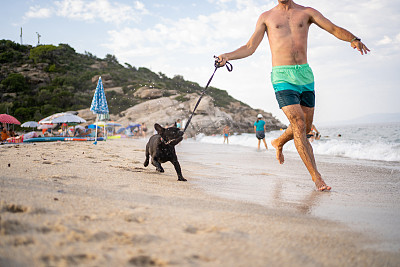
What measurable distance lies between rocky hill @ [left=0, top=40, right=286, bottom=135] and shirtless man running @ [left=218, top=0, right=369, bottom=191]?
79.3ft

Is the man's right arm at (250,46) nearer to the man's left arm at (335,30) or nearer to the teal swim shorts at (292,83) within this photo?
the teal swim shorts at (292,83)

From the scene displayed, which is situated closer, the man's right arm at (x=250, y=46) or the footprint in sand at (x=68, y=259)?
the footprint in sand at (x=68, y=259)

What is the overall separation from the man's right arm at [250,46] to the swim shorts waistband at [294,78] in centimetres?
53

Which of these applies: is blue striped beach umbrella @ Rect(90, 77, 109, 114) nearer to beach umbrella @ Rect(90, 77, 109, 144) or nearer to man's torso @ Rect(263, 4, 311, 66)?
beach umbrella @ Rect(90, 77, 109, 144)

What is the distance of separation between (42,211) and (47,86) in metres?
46.0

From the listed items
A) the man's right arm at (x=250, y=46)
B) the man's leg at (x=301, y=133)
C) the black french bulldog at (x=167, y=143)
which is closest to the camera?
the man's leg at (x=301, y=133)

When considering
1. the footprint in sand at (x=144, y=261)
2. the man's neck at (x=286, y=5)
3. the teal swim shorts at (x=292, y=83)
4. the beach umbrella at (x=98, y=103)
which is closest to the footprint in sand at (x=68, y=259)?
the footprint in sand at (x=144, y=261)

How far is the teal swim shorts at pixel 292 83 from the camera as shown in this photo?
3.34 m

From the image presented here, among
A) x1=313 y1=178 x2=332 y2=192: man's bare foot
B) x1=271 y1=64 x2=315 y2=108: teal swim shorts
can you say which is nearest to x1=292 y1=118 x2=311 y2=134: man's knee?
x1=271 y1=64 x2=315 y2=108: teal swim shorts

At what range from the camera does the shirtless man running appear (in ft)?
10.9

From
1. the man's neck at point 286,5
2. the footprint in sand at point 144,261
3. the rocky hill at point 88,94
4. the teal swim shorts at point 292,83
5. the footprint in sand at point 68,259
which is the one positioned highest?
the rocky hill at point 88,94

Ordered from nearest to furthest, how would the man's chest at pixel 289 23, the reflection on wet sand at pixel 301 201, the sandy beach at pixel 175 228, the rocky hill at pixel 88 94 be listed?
the sandy beach at pixel 175 228, the reflection on wet sand at pixel 301 201, the man's chest at pixel 289 23, the rocky hill at pixel 88 94

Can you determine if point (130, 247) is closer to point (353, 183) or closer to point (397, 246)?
point (397, 246)

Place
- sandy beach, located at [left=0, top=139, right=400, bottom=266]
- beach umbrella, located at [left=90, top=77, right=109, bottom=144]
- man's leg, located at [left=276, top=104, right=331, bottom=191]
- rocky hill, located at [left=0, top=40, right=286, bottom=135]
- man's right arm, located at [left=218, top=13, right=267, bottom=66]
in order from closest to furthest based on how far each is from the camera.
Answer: sandy beach, located at [left=0, top=139, right=400, bottom=266], man's leg, located at [left=276, top=104, right=331, bottom=191], man's right arm, located at [left=218, top=13, right=267, bottom=66], beach umbrella, located at [left=90, top=77, right=109, bottom=144], rocky hill, located at [left=0, top=40, right=286, bottom=135]
